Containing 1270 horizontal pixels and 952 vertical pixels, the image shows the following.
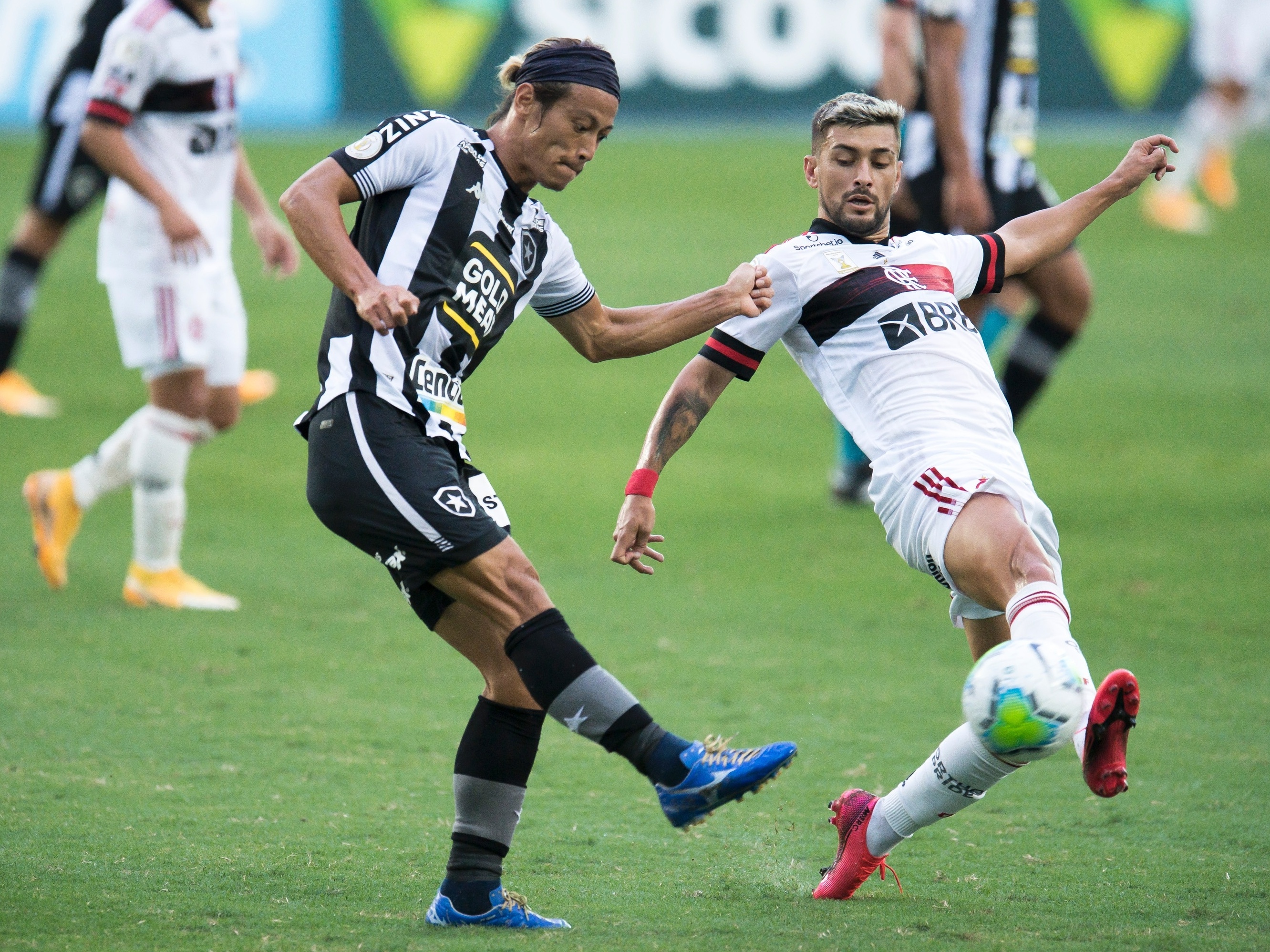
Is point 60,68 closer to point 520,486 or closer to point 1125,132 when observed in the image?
point 520,486

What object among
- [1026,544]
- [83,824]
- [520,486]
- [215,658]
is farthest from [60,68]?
[1026,544]

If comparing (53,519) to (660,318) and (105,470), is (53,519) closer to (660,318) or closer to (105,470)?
(105,470)

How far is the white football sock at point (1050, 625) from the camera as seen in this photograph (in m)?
3.18

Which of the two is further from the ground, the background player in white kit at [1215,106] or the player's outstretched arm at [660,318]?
the background player in white kit at [1215,106]

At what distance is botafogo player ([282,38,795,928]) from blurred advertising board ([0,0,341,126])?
53.6 ft

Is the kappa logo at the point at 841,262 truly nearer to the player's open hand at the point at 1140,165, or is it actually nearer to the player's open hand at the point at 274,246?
the player's open hand at the point at 1140,165

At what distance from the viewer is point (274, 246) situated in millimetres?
6543

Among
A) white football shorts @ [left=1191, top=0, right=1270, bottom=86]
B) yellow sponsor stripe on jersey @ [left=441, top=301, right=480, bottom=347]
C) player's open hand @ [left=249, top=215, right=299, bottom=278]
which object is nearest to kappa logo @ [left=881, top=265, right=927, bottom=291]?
yellow sponsor stripe on jersey @ [left=441, top=301, right=480, bottom=347]

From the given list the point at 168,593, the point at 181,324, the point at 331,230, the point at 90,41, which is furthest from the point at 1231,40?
the point at 331,230

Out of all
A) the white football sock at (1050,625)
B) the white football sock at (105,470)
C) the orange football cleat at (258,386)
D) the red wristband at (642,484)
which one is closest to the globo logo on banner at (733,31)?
the orange football cleat at (258,386)

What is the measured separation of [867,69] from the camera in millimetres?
19641

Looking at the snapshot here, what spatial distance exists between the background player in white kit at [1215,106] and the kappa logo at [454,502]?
49.2 ft

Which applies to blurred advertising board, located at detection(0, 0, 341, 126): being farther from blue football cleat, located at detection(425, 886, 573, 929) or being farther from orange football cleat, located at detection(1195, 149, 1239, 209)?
blue football cleat, located at detection(425, 886, 573, 929)

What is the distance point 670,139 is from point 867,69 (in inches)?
109
